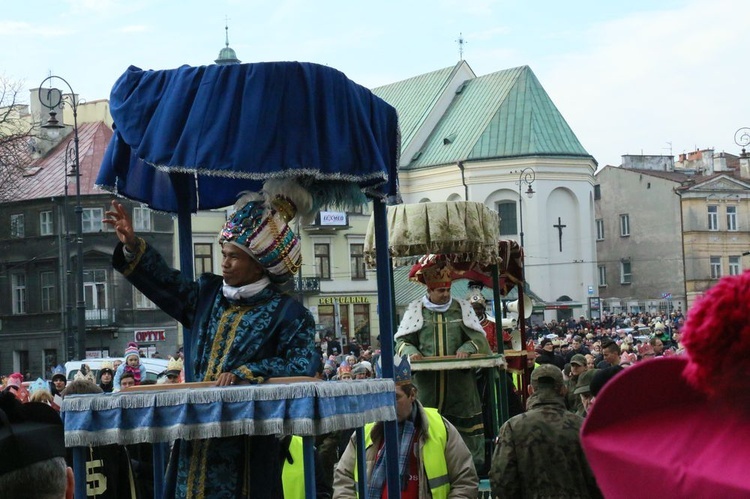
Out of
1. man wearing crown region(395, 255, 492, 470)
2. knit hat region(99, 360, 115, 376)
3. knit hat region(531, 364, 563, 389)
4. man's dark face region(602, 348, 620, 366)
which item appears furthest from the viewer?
knit hat region(99, 360, 115, 376)

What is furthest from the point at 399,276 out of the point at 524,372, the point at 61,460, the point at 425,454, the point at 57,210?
the point at 61,460

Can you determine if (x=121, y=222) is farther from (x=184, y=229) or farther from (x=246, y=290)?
(x=184, y=229)

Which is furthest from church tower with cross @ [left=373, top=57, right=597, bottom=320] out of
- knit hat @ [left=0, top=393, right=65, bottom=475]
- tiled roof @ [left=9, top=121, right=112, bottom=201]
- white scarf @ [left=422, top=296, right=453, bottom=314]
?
knit hat @ [left=0, top=393, right=65, bottom=475]

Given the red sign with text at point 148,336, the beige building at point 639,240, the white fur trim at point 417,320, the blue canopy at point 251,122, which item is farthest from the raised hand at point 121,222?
the beige building at point 639,240

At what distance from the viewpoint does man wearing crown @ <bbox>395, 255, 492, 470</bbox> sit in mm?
11625

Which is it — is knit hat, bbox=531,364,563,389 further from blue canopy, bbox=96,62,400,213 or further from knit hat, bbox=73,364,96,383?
knit hat, bbox=73,364,96,383

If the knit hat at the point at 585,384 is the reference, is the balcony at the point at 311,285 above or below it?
above

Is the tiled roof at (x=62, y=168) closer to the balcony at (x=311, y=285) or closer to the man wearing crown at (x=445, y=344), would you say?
the balcony at (x=311, y=285)

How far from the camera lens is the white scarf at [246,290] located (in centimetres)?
609

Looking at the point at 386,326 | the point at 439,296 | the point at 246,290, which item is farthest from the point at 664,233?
the point at 246,290

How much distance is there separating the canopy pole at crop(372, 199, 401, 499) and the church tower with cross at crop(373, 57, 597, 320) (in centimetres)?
6086

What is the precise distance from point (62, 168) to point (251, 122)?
178ft

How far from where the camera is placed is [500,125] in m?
72.2

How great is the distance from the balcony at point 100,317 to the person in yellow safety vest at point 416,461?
50255 mm
